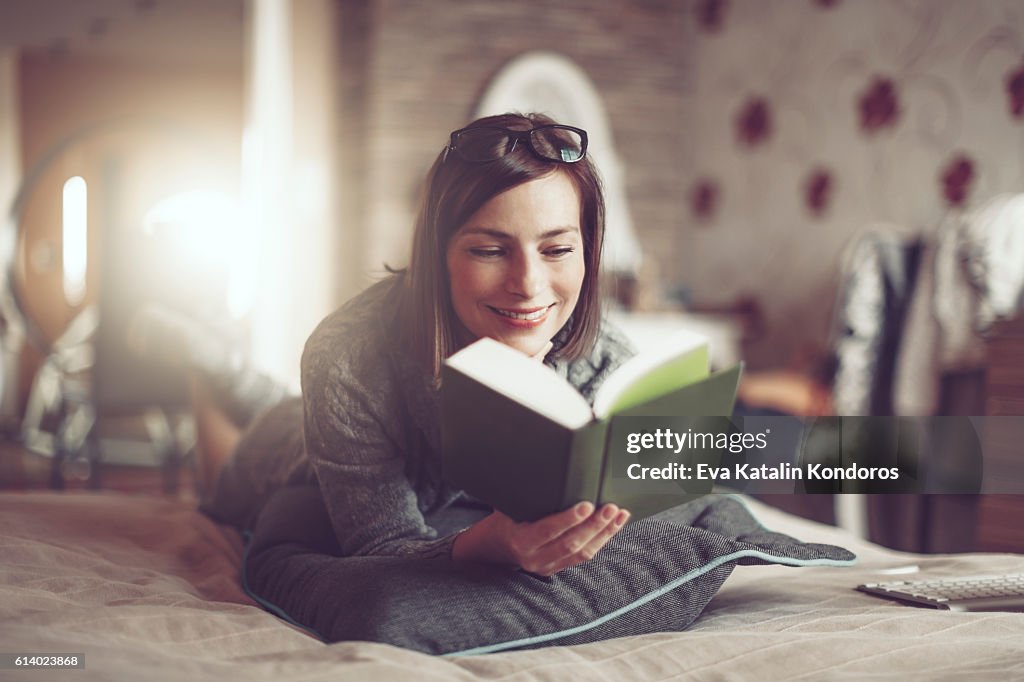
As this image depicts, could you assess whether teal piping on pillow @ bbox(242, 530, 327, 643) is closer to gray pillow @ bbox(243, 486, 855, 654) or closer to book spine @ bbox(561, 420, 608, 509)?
gray pillow @ bbox(243, 486, 855, 654)

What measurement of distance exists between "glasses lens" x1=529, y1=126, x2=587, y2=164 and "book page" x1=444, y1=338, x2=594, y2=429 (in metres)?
0.22

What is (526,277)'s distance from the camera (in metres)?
0.80

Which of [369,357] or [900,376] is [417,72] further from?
[369,357]

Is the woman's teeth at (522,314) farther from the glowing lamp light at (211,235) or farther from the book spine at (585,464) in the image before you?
the glowing lamp light at (211,235)

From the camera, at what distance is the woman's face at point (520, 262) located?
804 millimetres

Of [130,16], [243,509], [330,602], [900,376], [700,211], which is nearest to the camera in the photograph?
[330,602]

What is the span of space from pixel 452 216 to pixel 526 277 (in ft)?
0.32

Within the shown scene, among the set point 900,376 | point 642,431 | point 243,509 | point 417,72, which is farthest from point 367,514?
point 417,72

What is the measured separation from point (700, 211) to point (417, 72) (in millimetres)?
1270

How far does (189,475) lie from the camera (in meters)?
3.87

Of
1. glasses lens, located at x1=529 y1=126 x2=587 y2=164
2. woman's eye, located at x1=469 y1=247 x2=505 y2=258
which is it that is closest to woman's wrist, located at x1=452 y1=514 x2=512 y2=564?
woman's eye, located at x1=469 y1=247 x2=505 y2=258

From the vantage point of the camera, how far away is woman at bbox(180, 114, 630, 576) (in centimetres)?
81

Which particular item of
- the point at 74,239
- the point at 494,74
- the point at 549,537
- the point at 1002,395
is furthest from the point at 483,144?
the point at 74,239

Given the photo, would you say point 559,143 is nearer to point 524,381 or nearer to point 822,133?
point 524,381
